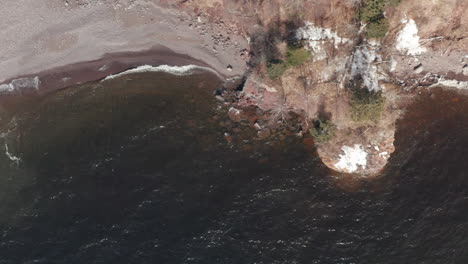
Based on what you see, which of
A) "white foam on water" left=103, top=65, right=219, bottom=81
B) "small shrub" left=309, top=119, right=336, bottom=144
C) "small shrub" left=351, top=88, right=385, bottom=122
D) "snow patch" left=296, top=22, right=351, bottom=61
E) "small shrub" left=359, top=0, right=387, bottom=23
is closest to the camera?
"small shrub" left=351, top=88, right=385, bottom=122

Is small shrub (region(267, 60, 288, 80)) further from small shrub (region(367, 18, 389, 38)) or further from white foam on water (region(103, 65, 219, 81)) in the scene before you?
small shrub (region(367, 18, 389, 38))

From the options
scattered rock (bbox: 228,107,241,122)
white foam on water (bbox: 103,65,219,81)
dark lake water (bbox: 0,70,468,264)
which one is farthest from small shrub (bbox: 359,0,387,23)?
white foam on water (bbox: 103,65,219,81)

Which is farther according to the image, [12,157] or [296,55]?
[12,157]

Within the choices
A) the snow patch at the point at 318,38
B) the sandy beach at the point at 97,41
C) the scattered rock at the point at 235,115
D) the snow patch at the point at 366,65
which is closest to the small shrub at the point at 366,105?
the snow patch at the point at 366,65

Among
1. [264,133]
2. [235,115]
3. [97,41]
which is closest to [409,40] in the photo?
[264,133]

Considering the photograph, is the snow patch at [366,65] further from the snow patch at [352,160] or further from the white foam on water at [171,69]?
the white foam on water at [171,69]

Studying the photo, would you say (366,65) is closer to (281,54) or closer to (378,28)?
(378,28)
